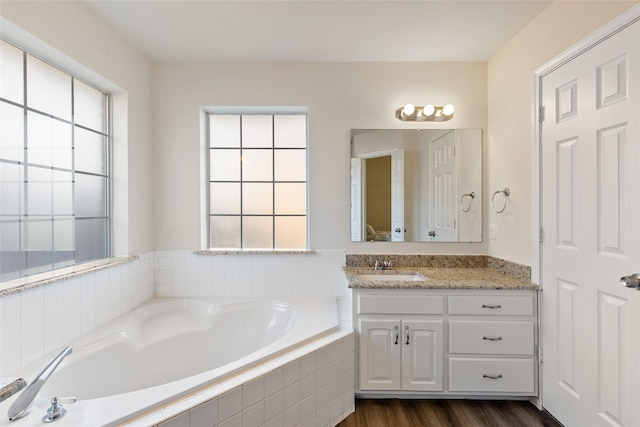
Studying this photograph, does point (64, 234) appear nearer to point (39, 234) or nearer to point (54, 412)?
point (39, 234)

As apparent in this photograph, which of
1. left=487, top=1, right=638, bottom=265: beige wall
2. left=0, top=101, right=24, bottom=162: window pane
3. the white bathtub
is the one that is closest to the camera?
the white bathtub

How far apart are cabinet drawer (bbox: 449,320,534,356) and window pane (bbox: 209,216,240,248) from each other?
1815mm

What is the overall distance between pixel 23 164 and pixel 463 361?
8.96ft

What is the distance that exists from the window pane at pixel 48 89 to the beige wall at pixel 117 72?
0.19 ft

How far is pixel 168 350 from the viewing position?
81.0 inches

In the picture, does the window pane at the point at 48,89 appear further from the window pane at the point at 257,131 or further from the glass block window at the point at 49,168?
the window pane at the point at 257,131

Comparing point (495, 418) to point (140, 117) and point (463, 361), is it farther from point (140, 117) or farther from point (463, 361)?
point (140, 117)

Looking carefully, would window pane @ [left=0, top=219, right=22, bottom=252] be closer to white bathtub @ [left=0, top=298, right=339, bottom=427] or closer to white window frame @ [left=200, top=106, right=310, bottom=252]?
white bathtub @ [left=0, top=298, right=339, bottom=427]

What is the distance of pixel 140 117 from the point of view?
2381 millimetres

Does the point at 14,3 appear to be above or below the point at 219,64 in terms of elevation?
below

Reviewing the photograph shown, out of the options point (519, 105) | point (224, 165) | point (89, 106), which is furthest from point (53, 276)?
point (519, 105)

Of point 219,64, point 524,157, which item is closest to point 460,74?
point 524,157

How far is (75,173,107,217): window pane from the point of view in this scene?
198cm

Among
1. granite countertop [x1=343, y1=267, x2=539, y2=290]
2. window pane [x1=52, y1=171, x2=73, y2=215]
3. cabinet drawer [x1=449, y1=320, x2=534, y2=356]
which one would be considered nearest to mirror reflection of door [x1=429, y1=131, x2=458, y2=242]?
granite countertop [x1=343, y1=267, x2=539, y2=290]
